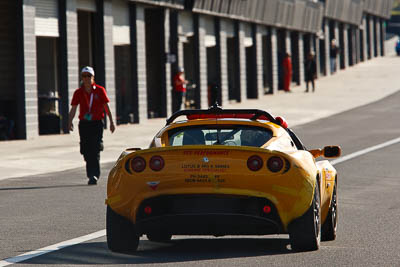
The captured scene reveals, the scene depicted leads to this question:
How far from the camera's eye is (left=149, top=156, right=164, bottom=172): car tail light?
8.57 m

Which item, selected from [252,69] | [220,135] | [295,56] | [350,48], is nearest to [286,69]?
[252,69]

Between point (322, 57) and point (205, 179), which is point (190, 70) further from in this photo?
point (205, 179)

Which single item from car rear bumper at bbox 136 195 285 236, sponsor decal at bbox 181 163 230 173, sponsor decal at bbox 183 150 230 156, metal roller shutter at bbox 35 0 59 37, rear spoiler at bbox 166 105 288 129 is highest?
metal roller shutter at bbox 35 0 59 37

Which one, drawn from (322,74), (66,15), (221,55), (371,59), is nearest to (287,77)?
(221,55)

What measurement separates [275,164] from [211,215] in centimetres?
63

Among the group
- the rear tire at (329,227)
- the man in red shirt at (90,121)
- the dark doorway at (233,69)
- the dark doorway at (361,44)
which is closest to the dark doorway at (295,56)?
the dark doorway at (233,69)

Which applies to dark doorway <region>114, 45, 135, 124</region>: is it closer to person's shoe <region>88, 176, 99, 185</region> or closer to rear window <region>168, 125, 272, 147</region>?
person's shoe <region>88, 176, 99, 185</region>

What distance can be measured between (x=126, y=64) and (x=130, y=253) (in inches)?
1038

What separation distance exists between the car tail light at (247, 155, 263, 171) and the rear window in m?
0.65

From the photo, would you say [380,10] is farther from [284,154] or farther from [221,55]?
[284,154]

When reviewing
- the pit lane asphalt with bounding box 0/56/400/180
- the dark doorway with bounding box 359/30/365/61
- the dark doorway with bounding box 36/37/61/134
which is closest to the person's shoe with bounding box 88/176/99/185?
the pit lane asphalt with bounding box 0/56/400/180

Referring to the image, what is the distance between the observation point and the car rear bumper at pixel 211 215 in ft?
27.9

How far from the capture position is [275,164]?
852 centimetres

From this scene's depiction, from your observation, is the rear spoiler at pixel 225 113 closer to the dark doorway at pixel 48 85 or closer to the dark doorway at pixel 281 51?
the dark doorway at pixel 48 85
